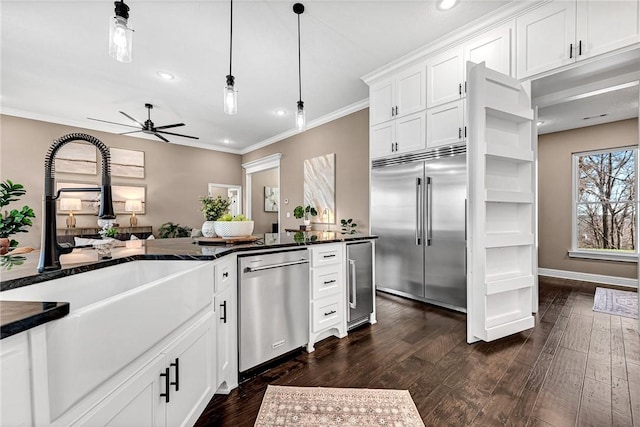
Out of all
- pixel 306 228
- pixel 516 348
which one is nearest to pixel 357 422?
pixel 516 348

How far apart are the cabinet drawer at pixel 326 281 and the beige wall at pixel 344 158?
2.25 metres

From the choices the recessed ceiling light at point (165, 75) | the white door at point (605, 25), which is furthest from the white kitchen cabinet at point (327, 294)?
the recessed ceiling light at point (165, 75)

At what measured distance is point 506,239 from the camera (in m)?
2.42

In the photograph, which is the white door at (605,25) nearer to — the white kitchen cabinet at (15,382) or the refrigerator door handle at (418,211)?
the refrigerator door handle at (418,211)

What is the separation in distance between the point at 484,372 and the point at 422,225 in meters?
1.73

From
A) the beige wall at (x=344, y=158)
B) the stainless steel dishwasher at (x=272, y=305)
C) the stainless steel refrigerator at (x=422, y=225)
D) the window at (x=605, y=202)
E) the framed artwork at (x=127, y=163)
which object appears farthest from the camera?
the framed artwork at (x=127, y=163)

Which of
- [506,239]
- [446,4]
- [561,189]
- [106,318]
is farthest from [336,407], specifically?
[561,189]

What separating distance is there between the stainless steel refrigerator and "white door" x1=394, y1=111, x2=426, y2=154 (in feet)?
0.41

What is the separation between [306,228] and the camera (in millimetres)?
5281

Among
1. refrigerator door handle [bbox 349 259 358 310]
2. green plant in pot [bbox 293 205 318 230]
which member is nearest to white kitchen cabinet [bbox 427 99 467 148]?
refrigerator door handle [bbox 349 259 358 310]

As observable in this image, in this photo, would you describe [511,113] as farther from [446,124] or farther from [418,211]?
[418,211]

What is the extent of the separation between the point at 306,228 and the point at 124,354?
14.6 ft

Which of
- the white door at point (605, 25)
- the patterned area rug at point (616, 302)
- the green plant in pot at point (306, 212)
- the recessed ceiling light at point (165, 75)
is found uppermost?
the recessed ceiling light at point (165, 75)

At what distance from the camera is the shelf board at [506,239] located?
2.34m
